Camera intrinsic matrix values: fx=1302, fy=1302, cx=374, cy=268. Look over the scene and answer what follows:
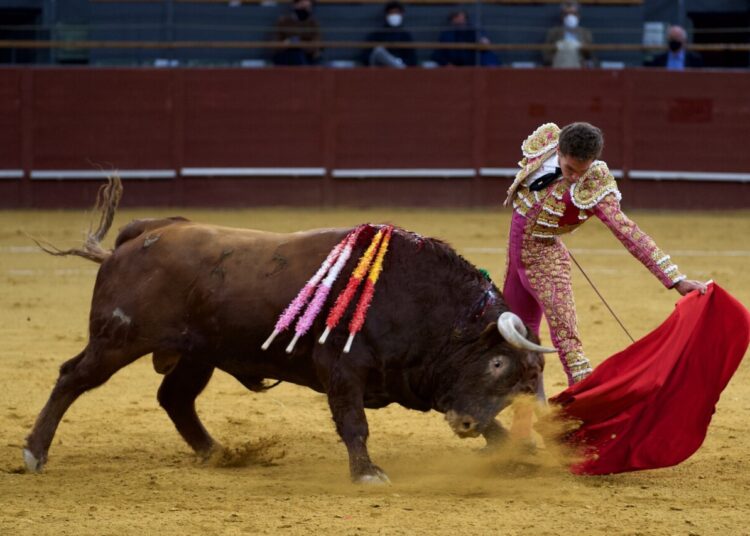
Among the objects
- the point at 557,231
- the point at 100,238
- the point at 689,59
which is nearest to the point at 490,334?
the point at 557,231

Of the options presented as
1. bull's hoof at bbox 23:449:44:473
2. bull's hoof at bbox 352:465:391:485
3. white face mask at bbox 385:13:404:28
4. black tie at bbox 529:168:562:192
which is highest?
white face mask at bbox 385:13:404:28

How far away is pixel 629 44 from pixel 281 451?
9.34m

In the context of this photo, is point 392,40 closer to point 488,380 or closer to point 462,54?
point 462,54

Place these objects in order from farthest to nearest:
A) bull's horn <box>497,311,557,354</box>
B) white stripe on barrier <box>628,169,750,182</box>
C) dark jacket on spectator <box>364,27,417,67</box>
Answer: white stripe on barrier <box>628,169,750,182</box>
dark jacket on spectator <box>364,27,417,67</box>
bull's horn <box>497,311,557,354</box>

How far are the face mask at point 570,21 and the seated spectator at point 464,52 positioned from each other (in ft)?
2.57

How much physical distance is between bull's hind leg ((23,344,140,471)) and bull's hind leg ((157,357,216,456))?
0.30 metres

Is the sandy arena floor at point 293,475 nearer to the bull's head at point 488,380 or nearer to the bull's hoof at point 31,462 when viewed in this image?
the bull's hoof at point 31,462

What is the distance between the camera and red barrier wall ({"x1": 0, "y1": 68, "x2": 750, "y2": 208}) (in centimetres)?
1293

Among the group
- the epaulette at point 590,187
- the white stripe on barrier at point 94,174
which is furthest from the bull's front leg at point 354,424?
the white stripe on barrier at point 94,174

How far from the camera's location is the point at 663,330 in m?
4.72

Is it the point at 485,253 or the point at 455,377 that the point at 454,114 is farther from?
the point at 455,377

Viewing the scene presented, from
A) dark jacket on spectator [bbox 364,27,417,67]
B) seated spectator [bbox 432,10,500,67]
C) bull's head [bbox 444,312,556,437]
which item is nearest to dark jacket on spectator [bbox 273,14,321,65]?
dark jacket on spectator [bbox 364,27,417,67]

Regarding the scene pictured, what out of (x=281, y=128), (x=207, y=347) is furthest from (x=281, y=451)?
(x=281, y=128)

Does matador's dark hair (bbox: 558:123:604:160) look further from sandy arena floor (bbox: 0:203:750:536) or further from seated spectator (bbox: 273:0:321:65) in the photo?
seated spectator (bbox: 273:0:321:65)
